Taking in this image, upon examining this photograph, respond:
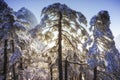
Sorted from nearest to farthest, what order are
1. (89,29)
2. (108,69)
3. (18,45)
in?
(108,69), (89,29), (18,45)

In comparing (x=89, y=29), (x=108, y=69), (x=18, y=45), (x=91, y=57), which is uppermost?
(x=89, y=29)

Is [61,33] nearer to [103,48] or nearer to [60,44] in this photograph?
[60,44]

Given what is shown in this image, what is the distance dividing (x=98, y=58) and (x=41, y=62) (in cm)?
564

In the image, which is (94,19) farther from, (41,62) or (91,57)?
(41,62)

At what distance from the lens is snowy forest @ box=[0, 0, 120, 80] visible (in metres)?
16.0

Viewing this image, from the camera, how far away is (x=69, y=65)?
1811 cm

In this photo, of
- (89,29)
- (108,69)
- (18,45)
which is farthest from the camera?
(18,45)

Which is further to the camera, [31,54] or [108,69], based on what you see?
[31,54]

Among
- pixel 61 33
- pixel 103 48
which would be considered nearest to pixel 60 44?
pixel 61 33

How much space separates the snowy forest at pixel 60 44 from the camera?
52.6ft

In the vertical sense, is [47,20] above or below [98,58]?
above

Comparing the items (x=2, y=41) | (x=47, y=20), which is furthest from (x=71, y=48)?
(x=2, y=41)

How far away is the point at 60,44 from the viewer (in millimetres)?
16906

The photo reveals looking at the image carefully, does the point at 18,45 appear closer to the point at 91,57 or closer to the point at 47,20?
the point at 47,20
